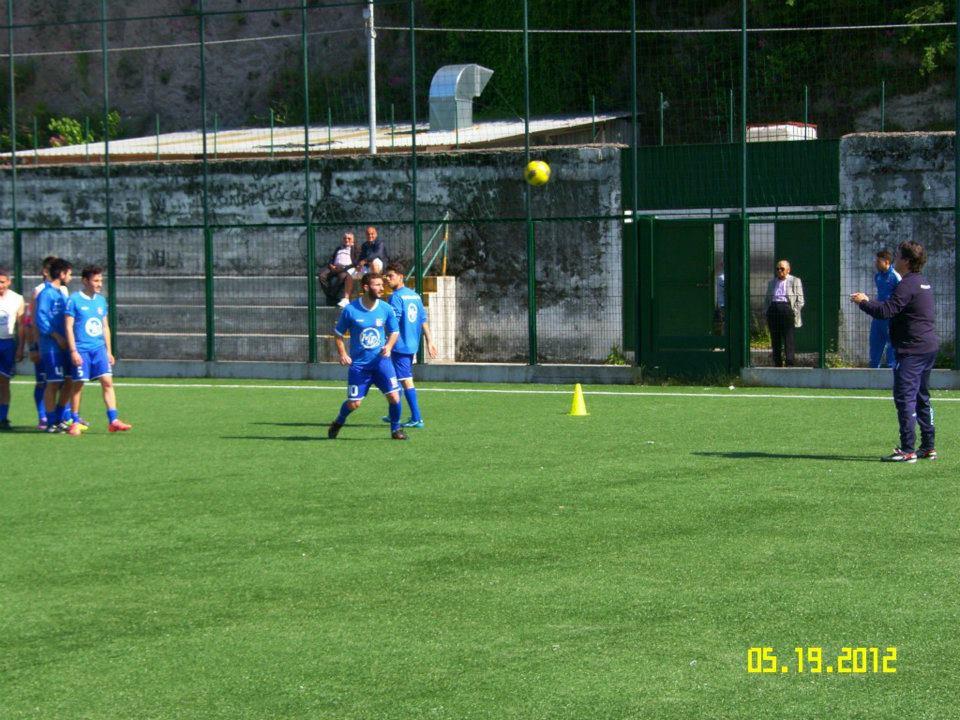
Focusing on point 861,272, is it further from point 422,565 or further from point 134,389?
point 422,565

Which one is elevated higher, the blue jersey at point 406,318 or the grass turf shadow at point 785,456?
the blue jersey at point 406,318

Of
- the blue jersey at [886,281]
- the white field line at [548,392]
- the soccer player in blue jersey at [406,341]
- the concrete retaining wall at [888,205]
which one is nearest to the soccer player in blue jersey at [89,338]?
the soccer player in blue jersey at [406,341]

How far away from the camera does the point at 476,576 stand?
8312 mm

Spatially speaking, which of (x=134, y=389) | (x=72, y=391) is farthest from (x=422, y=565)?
(x=134, y=389)

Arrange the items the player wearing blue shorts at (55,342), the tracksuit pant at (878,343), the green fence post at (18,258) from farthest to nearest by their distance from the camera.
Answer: the green fence post at (18,258) < the tracksuit pant at (878,343) < the player wearing blue shorts at (55,342)

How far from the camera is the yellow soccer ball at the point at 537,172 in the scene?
78.6ft

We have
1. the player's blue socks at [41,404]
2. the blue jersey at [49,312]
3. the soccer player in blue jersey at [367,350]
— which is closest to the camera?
the soccer player in blue jersey at [367,350]

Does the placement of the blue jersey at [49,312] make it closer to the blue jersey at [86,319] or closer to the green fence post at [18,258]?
the blue jersey at [86,319]

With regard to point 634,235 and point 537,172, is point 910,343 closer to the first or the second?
point 634,235

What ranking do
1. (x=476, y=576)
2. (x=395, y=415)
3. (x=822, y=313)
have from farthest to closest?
(x=822, y=313) → (x=395, y=415) → (x=476, y=576)

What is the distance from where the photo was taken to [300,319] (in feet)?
86.1

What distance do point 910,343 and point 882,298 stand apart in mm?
8825

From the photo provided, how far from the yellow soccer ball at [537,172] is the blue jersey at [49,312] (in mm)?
9420
